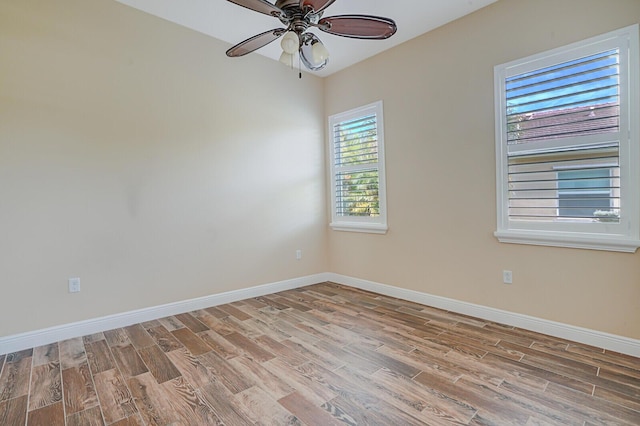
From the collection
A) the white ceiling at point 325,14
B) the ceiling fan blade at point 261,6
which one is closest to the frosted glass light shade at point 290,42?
the ceiling fan blade at point 261,6

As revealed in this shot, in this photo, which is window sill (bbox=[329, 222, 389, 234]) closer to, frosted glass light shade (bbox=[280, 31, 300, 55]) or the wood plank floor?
the wood plank floor

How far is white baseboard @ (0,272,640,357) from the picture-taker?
7.98 feet

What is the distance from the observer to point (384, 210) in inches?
151

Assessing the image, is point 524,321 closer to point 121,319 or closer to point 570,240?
point 570,240

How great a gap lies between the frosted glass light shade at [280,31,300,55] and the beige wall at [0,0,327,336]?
1673 mm

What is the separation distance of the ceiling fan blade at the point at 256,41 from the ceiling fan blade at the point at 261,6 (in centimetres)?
16

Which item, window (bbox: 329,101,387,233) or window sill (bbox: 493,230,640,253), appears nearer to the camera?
window sill (bbox: 493,230,640,253)

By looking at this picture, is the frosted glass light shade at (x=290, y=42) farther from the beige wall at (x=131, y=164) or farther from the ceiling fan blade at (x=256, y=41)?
the beige wall at (x=131, y=164)

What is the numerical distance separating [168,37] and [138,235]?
75.6 inches

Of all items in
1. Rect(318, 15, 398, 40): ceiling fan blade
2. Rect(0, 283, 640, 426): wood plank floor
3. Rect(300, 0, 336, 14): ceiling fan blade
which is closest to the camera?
Rect(0, 283, 640, 426): wood plank floor

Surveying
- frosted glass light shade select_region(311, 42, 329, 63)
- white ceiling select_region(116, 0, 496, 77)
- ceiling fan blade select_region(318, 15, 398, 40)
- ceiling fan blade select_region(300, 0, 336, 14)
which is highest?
white ceiling select_region(116, 0, 496, 77)

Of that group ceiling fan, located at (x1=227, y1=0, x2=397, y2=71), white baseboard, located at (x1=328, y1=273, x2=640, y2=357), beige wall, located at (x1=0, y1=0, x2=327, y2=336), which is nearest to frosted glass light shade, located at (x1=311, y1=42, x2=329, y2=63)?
ceiling fan, located at (x1=227, y1=0, x2=397, y2=71)

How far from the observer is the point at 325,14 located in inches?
120

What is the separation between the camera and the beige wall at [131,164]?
256 centimetres
